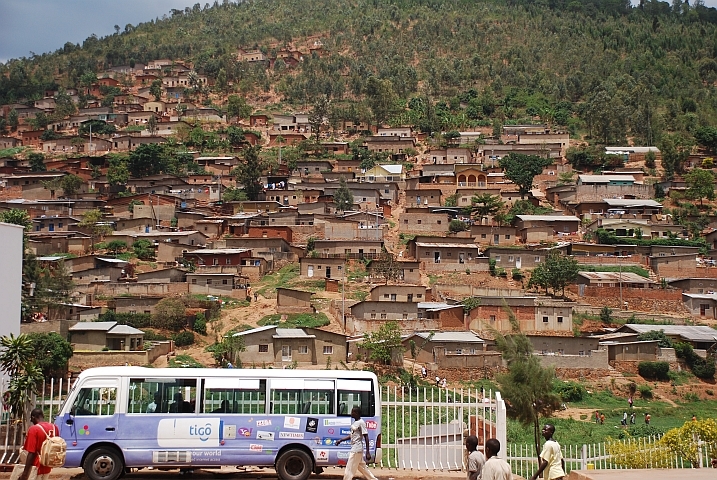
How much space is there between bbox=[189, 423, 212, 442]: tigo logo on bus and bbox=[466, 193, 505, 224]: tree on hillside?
44224mm

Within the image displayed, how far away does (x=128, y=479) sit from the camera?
1280cm

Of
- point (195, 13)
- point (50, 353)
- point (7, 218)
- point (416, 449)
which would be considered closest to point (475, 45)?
point (195, 13)

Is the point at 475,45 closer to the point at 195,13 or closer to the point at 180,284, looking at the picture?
the point at 195,13

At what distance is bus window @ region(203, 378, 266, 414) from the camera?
13.0 m

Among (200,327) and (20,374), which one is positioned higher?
(200,327)

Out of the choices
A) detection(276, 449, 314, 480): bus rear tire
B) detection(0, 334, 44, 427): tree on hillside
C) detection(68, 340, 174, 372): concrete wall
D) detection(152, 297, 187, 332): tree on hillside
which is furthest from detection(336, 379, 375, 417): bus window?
detection(152, 297, 187, 332): tree on hillside

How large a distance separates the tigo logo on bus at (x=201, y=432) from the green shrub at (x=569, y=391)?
22642 millimetres

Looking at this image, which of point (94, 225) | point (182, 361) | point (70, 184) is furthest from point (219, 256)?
point (70, 184)

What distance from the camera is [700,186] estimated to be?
197ft

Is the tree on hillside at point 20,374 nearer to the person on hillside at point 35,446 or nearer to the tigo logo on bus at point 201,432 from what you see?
the person on hillside at point 35,446

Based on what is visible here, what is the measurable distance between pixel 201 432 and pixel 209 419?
23 centimetres

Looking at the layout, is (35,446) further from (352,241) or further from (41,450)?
(352,241)

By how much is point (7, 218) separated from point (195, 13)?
110 m

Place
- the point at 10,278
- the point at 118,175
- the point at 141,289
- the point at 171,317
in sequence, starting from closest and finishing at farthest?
the point at 10,278
the point at 171,317
the point at 141,289
the point at 118,175
